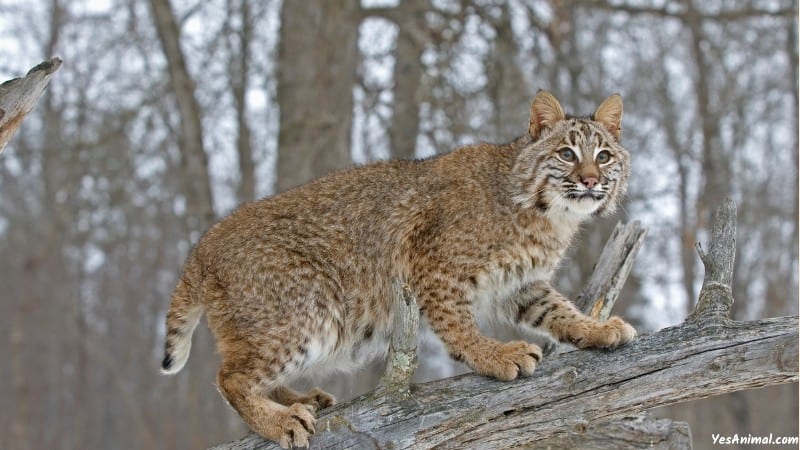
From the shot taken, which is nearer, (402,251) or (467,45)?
(402,251)

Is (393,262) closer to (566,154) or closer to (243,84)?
(566,154)

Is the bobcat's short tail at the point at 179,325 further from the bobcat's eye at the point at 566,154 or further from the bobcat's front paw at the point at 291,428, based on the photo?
the bobcat's eye at the point at 566,154

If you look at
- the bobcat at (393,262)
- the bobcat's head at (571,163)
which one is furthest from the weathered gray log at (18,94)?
Answer: the bobcat's head at (571,163)

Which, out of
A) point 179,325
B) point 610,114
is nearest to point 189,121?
point 179,325

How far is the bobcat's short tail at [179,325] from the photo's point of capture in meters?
5.16

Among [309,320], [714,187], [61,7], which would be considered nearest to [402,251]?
[309,320]

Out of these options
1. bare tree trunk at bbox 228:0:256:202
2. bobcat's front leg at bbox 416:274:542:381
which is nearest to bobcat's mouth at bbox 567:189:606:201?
bobcat's front leg at bbox 416:274:542:381

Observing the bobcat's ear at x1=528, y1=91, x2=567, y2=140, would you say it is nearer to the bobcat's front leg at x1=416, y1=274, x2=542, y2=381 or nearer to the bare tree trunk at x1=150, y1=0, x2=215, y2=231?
the bobcat's front leg at x1=416, y1=274, x2=542, y2=381

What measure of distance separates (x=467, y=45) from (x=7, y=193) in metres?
14.0

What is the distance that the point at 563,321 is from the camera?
4930mm

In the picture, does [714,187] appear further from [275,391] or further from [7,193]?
[7,193]

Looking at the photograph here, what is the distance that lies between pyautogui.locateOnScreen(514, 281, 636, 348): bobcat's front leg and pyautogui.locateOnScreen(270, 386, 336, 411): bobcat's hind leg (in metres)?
1.24

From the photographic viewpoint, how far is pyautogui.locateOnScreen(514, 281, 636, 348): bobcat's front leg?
4.49m

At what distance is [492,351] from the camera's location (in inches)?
180
